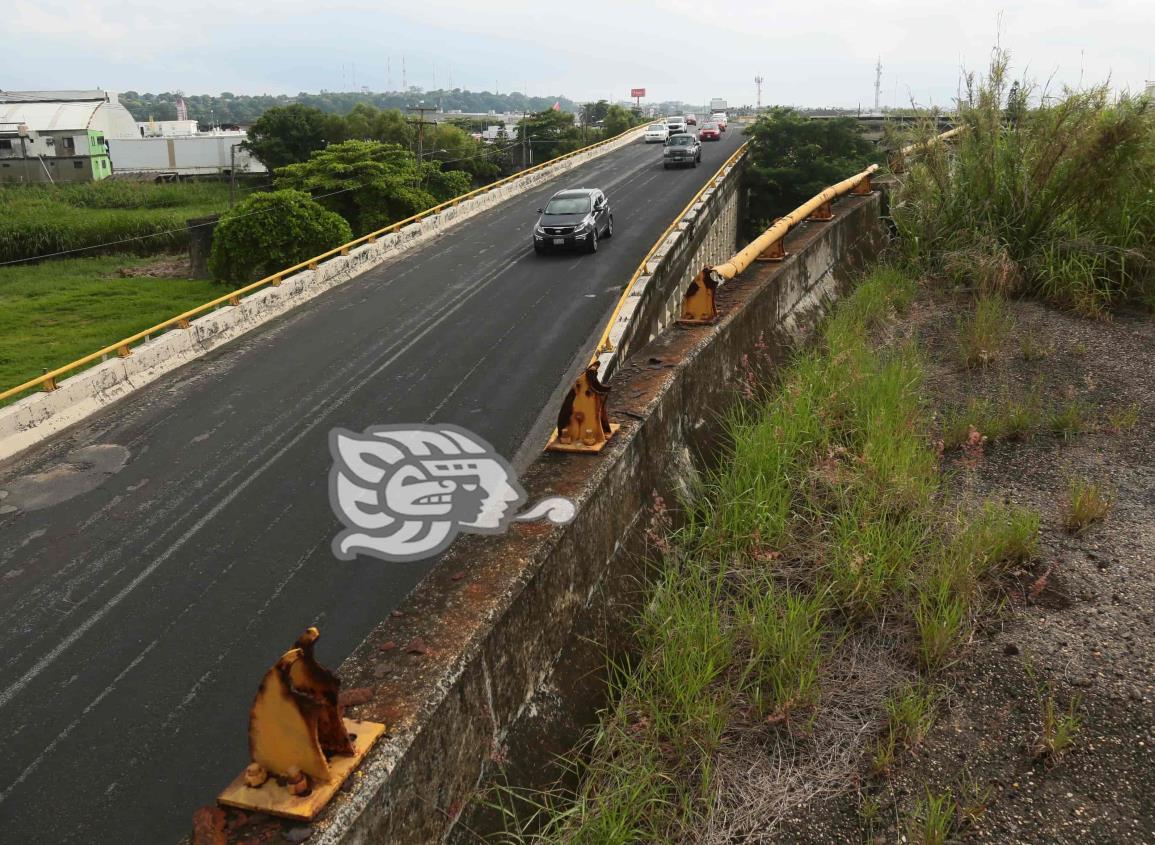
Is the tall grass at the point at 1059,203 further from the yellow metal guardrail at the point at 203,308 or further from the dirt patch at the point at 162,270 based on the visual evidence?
the dirt patch at the point at 162,270

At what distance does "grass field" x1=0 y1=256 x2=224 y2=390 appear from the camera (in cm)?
3019

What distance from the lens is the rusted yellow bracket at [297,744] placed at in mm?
2555

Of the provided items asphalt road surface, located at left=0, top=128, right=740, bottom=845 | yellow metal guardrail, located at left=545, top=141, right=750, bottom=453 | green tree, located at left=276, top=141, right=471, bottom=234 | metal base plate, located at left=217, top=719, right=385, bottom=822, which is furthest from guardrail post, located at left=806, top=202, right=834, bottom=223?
green tree, located at left=276, top=141, right=471, bottom=234

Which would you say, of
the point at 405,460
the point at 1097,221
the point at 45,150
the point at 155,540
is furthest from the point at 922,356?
the point at 45,150

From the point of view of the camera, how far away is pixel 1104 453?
6.01m

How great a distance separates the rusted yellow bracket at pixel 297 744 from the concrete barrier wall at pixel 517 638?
6 cm

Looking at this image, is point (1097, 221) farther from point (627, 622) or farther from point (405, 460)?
point (405, 460)

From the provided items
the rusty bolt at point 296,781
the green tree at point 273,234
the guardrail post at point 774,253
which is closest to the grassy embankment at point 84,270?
the green tree at point 273,234

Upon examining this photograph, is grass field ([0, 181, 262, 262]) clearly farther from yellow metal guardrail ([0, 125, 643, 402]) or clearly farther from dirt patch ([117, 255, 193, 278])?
yellow metal guardrail ([0, 125, 643, 402])

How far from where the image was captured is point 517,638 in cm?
350

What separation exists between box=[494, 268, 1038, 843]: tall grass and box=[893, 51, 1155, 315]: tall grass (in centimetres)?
380

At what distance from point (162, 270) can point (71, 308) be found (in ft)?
33.6

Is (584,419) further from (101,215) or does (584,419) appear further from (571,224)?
(101,215)

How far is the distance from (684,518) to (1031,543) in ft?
6.22
